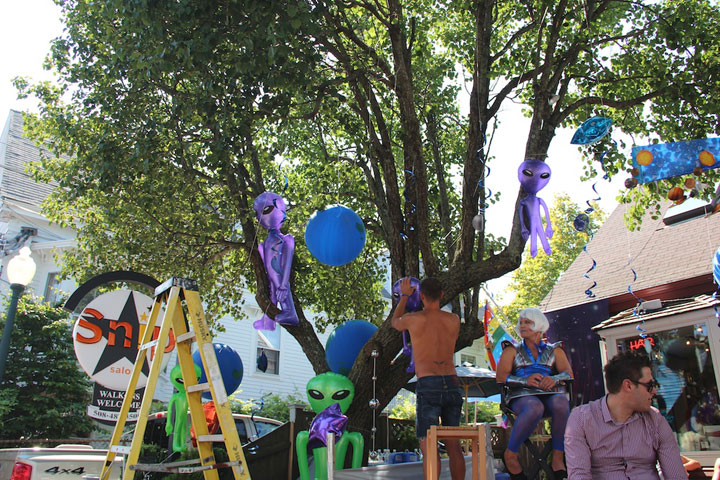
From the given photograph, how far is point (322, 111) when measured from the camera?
10289mm

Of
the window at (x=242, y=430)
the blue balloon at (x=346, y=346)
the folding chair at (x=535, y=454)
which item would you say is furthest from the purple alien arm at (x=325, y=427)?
the window at (x=242, y=430)

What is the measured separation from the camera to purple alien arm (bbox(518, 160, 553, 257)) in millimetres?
7047

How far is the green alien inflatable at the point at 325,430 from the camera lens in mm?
6348

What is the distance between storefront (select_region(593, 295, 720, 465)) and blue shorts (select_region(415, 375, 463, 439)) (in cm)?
491

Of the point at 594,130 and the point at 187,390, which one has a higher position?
the point at 594,130

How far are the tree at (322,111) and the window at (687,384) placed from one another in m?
3.02

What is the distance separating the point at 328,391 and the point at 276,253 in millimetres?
1912

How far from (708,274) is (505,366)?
5788mm

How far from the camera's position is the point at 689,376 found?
29.8 ft

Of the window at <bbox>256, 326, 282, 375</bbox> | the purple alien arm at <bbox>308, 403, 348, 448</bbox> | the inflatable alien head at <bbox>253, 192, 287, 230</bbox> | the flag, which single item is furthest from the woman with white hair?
the window at <bbox>256, 326, 282, 375</bbox>

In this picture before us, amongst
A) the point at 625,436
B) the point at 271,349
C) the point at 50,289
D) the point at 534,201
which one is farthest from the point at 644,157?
the point at 50,289

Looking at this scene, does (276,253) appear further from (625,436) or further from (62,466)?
(625,436)

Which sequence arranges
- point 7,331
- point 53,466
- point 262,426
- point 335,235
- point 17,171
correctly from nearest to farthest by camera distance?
point 53,466 → point 7,331 → point 335,235 → point 262,426 → point 17,171

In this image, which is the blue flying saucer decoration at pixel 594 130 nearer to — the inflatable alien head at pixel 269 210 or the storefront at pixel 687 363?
the storefront at pixel 687 363
